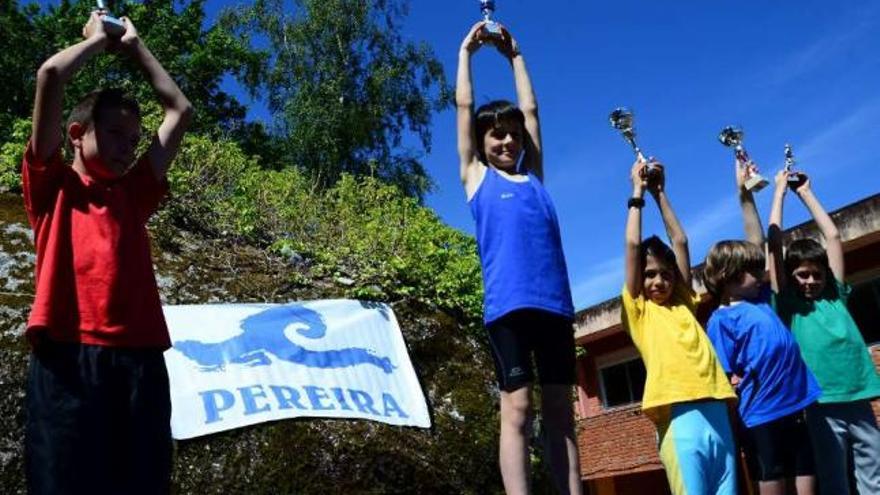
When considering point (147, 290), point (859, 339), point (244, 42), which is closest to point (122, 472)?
point (147, 290)

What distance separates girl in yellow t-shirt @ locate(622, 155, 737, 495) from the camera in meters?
3.22

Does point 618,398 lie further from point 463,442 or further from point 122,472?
point 122,472

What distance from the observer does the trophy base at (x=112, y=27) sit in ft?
8.01

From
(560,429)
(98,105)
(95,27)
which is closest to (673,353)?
(560,429)

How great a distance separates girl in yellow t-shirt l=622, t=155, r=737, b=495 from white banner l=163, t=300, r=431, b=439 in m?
1.31

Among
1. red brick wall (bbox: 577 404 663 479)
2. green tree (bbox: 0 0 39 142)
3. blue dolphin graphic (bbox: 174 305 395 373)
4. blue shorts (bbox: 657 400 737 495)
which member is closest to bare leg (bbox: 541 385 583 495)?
blue shorts (bbox: 657 400 737 495)

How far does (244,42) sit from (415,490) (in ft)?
61.2

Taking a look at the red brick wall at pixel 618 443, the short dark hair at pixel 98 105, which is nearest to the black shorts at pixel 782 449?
the short dark hair at pixel 98 105

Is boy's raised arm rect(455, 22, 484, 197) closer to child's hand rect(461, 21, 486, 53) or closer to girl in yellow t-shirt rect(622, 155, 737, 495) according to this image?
child's hand rect(461, 21, 486, 53)

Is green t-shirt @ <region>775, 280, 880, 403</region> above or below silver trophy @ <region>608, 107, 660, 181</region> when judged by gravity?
below

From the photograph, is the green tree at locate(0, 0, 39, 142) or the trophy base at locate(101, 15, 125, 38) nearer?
the trophy base at locate(101, 15, 125, 38)

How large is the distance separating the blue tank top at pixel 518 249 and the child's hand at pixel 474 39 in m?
0.56

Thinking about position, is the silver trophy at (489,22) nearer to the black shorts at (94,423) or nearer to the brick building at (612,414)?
the black shorts at (94,423)

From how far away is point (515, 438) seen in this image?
2.54 metres
